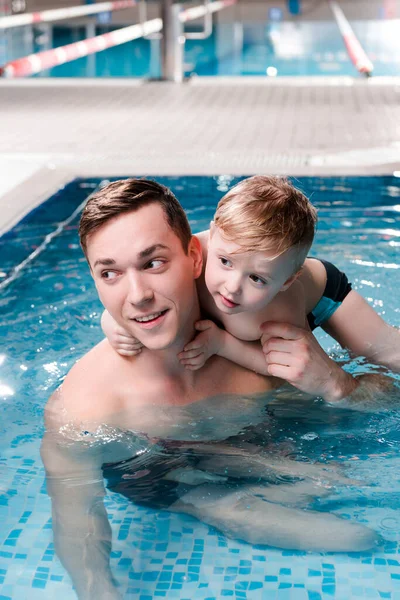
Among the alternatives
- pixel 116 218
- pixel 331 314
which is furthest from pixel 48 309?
pixel 116 218

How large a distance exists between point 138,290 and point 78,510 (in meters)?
0.53

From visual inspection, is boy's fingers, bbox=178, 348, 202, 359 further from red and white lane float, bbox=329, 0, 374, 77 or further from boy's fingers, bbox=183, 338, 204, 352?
red and white lane float, bbox=329, 0, 374, 77

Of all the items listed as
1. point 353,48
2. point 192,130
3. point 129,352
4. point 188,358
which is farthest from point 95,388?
point 353,48

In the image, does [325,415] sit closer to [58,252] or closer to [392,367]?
[392,367]

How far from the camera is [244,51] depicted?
1499cm

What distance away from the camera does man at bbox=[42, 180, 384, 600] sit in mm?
1807

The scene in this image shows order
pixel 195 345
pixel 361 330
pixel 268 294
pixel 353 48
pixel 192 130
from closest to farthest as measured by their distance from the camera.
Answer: pixel 268 294 → pixel 195 345 → pixel 361 330 → pixel 192 130 → pixel 353 48

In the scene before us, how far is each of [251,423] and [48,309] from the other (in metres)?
1.46

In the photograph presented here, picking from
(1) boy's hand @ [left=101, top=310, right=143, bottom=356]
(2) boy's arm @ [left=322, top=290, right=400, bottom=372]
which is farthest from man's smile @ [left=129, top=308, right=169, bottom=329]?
(2) boy's arm @ [left=322, top=290, right=400, bottom=372]

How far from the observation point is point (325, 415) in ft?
7.57

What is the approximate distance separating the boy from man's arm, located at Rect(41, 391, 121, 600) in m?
0.30

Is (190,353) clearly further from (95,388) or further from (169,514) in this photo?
(169,514)

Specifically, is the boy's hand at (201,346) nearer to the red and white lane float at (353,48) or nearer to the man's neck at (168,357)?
the man's neck at (168,357)

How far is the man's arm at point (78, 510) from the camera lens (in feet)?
5.74
